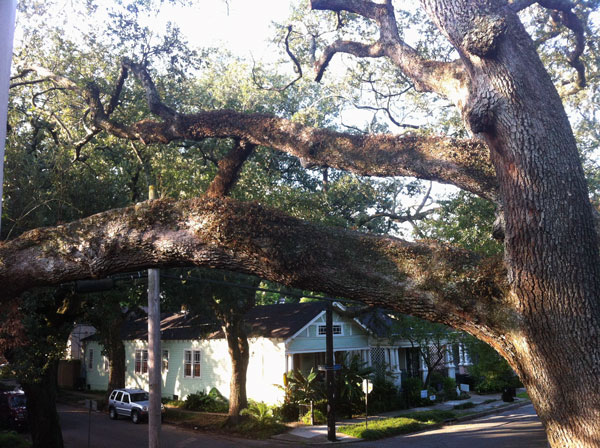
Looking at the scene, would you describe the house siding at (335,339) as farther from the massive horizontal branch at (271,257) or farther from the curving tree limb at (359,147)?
the massive horizontal branch at (271,257)

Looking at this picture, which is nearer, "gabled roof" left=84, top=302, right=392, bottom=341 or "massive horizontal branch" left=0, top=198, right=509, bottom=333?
"massive horizontal branch" left=0, top=198, right=509, bottom=333

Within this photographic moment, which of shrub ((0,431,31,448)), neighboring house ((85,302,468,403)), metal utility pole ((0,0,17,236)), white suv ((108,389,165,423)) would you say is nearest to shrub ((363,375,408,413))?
neighboring house ((85,302,468,403))

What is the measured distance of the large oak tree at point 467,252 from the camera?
160 inches

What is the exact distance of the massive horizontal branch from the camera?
4.43 metres

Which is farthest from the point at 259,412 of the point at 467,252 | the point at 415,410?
the point at 467,252

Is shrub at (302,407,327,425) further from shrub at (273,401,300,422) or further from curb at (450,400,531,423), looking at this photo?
curb at (450,400,531,423)

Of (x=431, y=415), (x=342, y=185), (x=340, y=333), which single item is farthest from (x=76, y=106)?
(x=431, y=415)

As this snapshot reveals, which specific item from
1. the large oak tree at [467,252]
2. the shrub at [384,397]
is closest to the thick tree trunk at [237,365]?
the shrub at [384,397]

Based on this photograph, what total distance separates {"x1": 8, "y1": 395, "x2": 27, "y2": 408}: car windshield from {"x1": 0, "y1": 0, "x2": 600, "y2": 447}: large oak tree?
1963 cm

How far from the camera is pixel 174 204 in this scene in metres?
5.34

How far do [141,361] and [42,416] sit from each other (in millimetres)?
17977

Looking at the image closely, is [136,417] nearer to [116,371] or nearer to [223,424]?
[223,424]

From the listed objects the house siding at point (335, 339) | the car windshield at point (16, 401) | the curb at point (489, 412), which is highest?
the house siding at point (335, 339)

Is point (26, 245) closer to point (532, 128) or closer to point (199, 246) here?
point (199, 246)
